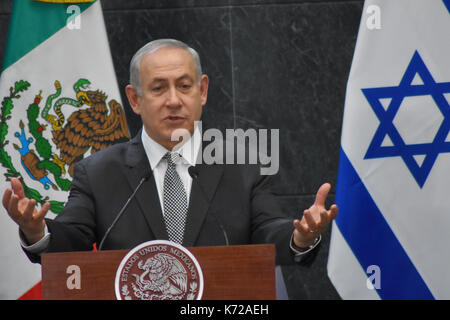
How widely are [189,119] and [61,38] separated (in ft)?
5.22

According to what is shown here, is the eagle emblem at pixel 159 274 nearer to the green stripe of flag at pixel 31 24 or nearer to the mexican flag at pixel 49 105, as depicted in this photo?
the mexican flag at pixel 49 105

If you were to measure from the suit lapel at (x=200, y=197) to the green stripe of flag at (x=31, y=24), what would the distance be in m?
1.76

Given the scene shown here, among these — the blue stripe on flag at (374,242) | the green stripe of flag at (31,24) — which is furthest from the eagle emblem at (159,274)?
the green stripe of flag at (31,24)

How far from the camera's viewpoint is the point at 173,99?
256 centimetres

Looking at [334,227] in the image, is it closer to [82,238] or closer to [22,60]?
[82,238]

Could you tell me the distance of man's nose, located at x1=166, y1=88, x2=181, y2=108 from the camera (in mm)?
2561

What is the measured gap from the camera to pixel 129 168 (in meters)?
2.63

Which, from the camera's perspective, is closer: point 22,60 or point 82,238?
point 82,238

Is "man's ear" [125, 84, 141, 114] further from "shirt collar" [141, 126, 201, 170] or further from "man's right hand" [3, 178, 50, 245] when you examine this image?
"man's right hand" [3, 178, 50, 245]

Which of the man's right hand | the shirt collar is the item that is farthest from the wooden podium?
the shirt collar

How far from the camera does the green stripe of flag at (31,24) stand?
3.82m

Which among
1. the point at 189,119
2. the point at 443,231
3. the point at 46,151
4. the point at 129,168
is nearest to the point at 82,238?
the point at 129,168

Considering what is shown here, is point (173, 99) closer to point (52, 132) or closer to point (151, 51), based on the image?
point (151, 51)

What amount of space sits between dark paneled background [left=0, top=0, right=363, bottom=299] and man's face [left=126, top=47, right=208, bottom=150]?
5.08ft
